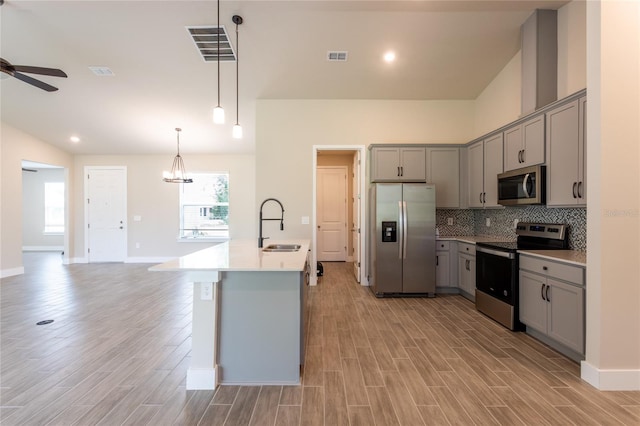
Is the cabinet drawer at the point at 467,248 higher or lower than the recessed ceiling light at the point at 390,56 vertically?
lower

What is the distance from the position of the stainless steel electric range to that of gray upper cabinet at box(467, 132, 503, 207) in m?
0.62

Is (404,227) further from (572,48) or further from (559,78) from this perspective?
(572,48)

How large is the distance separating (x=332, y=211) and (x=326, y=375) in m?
5.29

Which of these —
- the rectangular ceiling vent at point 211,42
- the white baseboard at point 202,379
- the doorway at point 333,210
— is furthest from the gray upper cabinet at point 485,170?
the white baseboard at point 202,379

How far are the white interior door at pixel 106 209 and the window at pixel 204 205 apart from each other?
4.83 ft

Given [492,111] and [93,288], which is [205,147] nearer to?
[93,288]

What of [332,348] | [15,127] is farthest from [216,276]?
[15,127]

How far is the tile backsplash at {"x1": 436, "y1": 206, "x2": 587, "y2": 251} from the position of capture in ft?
9.32

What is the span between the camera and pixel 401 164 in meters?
4.45

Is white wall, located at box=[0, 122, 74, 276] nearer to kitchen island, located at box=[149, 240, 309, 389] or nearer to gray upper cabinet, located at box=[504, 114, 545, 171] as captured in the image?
kitchen island, located at box=[149, 240, 309, 389]

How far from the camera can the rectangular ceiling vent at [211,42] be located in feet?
11.0

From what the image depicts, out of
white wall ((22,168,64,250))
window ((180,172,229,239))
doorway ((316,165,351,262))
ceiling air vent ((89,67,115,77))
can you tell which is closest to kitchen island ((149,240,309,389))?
ceiling air vent ((89,67,115,77))

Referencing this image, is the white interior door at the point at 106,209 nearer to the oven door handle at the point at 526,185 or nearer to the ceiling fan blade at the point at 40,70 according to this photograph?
the ceiling fan blade at the point at 40,70

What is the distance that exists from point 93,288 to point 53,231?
22.0 feet
